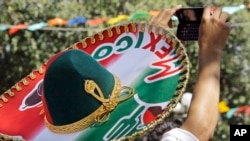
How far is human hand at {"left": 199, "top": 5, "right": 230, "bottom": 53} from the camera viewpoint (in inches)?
58.8

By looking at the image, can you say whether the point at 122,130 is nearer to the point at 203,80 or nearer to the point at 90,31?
the point at 203,80

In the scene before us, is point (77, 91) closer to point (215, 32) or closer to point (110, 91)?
point (110, 91)

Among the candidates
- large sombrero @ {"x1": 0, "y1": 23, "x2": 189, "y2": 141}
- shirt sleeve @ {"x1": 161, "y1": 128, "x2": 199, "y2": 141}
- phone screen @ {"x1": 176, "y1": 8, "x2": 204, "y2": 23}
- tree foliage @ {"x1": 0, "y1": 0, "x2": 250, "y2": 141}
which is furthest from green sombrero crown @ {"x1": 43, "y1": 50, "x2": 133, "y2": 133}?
tree foliage @ {"x1": 0, "y1": 0, "x2": 250, "y2": 141}

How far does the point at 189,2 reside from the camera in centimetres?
904

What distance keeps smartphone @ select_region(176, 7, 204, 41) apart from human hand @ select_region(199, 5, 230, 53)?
0.23 m

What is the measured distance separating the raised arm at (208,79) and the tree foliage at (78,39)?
270 inches

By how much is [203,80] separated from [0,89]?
7.65 metres

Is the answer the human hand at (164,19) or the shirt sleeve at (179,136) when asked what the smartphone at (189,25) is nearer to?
the human hand at (164,19)

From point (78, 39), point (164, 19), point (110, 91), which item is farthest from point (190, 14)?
point (78, 39)

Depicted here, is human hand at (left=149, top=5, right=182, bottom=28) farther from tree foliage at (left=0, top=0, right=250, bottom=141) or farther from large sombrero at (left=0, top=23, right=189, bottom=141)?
tree foliage at (left=0, top=0, right=250, bottom=141)

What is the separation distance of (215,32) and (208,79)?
10cm

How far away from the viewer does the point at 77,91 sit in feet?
5.04

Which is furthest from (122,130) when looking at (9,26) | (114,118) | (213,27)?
(9,26)

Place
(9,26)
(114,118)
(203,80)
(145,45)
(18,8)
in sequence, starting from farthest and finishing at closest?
(18,8), (9,26), (145,45), (114,118), (203,80)
